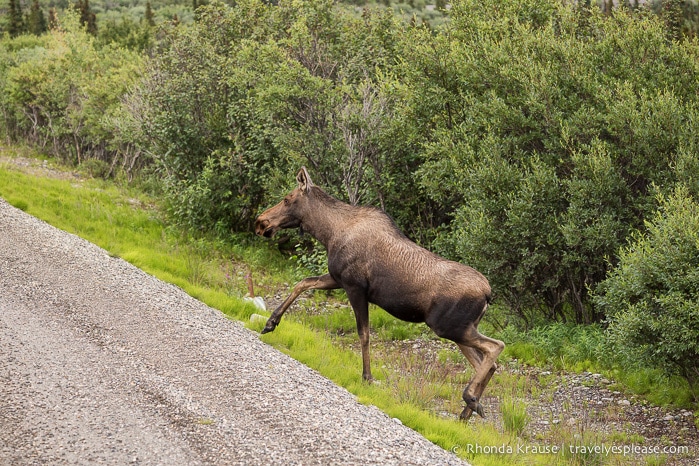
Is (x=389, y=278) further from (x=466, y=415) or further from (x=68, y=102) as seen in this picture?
(x=68, y=102)

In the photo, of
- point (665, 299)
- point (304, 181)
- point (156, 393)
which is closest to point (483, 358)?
point (665, 299)

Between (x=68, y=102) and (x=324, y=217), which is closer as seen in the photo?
(x=324, y=217)

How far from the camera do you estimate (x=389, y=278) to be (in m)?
12.4

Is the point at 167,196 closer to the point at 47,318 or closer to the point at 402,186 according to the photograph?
the point at 402,186

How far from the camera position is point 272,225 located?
13.8 meters

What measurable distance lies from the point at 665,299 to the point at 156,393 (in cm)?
904

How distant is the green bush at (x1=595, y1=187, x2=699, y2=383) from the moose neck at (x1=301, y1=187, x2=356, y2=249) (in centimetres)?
563

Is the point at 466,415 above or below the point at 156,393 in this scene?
below

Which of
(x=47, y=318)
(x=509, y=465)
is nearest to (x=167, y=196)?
(x=47, y=318)

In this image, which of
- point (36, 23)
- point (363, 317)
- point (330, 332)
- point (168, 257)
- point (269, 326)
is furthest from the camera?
point (36, 23)

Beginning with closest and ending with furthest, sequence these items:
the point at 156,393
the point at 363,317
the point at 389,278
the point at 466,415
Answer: the point at 156,393, the point at 466,415, the point at 389,278, the point at 363,317

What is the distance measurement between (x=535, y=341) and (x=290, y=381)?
8679mm

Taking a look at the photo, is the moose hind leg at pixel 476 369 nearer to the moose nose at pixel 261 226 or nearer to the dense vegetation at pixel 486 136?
the dense vegetation at pixel 486 136

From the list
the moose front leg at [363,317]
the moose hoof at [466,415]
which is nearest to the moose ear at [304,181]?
the moose front leg at [363,317]
